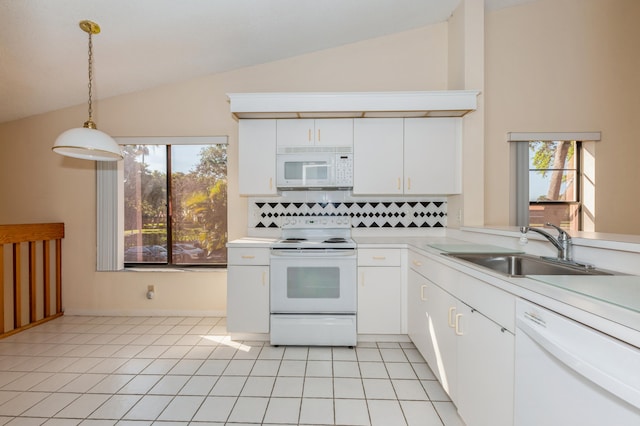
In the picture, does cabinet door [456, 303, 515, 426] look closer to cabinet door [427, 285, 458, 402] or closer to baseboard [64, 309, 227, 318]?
cabinet door [427, 285, 458, 402]

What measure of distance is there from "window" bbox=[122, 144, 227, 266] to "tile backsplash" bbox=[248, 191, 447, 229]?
527 millimetres

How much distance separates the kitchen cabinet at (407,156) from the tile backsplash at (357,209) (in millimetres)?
308

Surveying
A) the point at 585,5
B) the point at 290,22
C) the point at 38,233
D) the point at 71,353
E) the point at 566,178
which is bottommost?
the point at 71,353

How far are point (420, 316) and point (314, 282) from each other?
0.89 metres

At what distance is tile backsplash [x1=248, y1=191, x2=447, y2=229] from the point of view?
10.4 ft

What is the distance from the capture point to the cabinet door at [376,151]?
9.46 feet

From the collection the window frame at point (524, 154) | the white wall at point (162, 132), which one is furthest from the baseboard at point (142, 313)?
the window frame at point (524, 154)

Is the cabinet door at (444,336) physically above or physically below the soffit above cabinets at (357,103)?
below

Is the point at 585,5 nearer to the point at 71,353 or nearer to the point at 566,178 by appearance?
the point at 566,178

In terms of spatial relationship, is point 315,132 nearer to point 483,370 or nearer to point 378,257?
point 378,257

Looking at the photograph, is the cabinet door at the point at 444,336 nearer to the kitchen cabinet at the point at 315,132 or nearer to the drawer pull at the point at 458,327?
the drawer pull at the point at 458,327

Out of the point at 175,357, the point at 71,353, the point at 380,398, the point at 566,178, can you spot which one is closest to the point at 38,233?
the point at 71,353

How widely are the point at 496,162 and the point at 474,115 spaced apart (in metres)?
0.56

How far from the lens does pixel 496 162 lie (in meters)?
3.03
